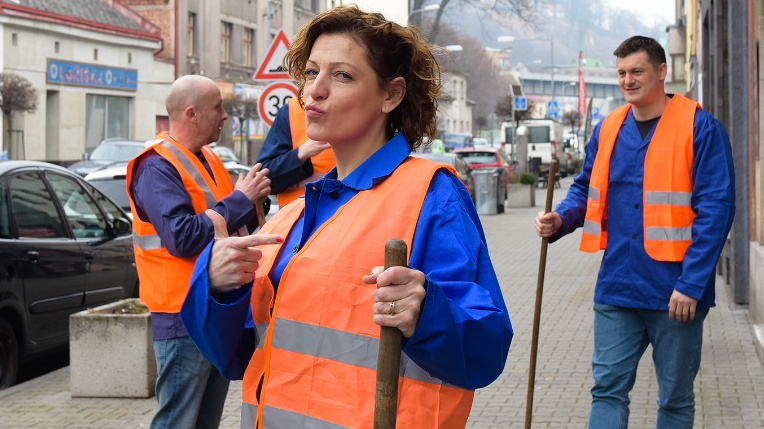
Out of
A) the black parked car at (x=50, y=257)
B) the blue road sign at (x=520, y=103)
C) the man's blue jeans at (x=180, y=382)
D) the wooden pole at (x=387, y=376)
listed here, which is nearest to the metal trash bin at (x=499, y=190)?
the blue road sign at (x=520, y=103)

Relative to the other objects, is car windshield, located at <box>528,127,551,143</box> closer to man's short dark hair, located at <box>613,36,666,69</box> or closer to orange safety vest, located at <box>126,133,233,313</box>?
man's short dark hair, located at <box>613,36,666,69</box>

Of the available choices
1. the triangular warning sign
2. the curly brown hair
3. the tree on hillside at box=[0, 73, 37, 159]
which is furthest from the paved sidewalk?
the tree on hillside at box=[0, 73, 37, 159]

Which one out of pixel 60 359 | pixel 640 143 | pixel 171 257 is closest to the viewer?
pixel 171 257

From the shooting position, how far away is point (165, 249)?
17.0 feet

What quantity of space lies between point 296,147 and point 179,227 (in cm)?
103

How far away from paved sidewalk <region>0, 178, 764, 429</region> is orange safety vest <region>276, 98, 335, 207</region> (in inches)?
89.5

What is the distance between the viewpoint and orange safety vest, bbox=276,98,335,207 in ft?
19.2

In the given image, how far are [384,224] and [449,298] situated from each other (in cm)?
27

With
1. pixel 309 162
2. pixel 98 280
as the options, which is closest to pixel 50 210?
pixel 98 280

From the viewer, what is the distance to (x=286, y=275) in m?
2.88

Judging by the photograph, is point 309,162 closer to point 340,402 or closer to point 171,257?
point 171,257

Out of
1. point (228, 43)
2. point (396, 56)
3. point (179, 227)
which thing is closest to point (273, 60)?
point (179, 227)

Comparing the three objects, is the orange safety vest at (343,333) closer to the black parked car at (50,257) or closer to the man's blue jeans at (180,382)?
the man's blue jeans at (180,382)

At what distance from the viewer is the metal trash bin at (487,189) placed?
102ft
